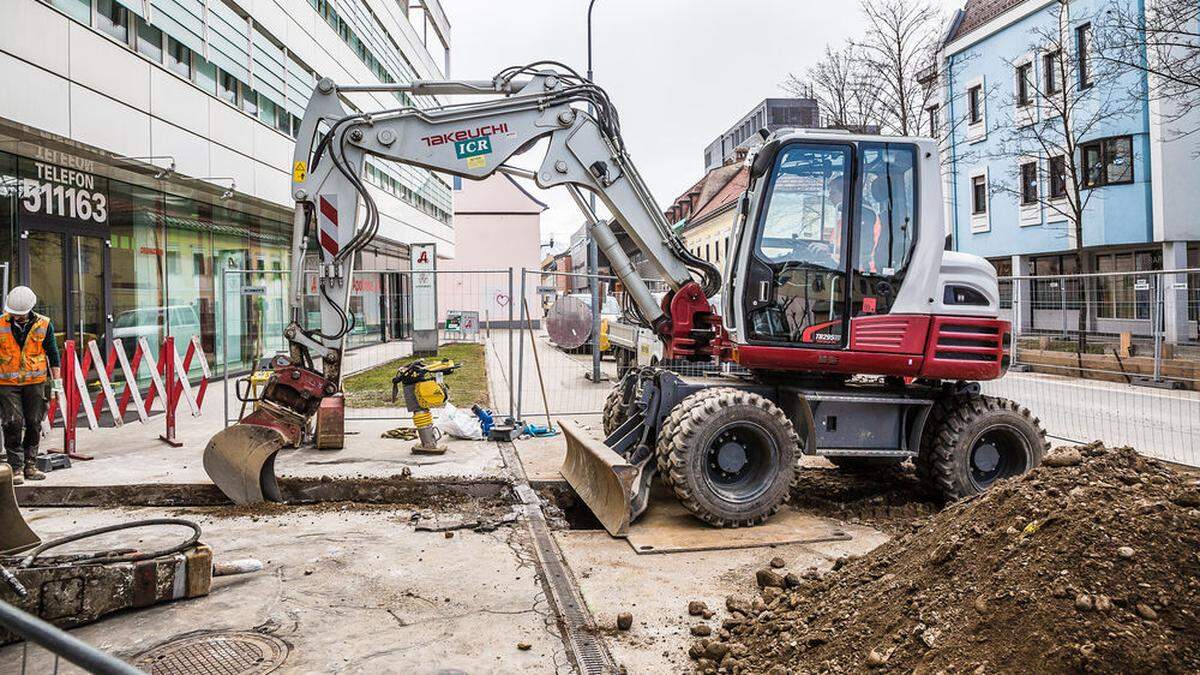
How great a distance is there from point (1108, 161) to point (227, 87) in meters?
23.5

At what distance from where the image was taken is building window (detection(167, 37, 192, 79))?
45.3 feet

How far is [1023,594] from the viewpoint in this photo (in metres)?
3.46

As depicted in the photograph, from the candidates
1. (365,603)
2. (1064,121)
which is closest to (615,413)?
(365,603)

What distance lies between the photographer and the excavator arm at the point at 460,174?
294 inches

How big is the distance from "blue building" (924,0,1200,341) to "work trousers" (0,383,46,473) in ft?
72.2

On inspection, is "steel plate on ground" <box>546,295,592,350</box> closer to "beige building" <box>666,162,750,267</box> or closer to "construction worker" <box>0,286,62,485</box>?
"construction worker" <box>0,286,62,485</box>

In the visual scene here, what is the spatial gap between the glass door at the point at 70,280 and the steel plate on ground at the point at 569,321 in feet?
22.2

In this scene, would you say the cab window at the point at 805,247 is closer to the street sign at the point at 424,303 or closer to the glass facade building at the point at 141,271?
the glass facade building at the point at 141,271

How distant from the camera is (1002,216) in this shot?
29312 mm

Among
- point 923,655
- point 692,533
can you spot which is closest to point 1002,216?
point 692,533

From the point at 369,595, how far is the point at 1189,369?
11.4m

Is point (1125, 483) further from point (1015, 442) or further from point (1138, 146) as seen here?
point (1138, 146)

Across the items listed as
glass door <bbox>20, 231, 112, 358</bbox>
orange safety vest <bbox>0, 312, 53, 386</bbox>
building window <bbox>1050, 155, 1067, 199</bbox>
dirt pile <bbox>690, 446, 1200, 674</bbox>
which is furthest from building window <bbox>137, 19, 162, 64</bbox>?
building window <bbox>1050, 155, 1067, 199</bbox>

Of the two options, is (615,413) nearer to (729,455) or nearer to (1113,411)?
(729,455)
